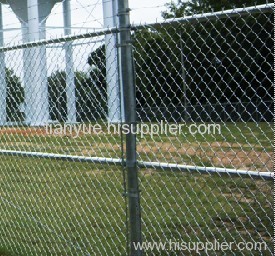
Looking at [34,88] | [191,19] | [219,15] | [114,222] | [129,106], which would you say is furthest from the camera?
[34,88]

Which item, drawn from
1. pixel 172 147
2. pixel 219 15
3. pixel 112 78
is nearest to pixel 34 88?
pixel 172 147

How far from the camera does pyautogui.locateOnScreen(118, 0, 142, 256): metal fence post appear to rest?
2643mm

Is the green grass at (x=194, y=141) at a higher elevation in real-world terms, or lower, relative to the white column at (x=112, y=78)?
lower

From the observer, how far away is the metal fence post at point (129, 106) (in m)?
2.64

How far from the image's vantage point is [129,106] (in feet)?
8.70

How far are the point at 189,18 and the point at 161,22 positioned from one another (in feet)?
0.59

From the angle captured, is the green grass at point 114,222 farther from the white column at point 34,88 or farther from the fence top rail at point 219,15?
the fence top rail at point 219,15

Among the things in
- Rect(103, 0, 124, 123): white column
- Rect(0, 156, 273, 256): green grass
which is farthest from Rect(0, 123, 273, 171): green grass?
Rect(0, 156, 273, 256): green grass

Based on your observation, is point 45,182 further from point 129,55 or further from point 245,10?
point 245,10

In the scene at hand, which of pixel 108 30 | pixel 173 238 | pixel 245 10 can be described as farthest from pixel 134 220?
pixel 173 238

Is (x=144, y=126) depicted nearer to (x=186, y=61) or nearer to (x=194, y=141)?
(x=186, y=61)

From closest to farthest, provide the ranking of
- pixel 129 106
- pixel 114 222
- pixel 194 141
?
pixel 129 106
pixel 114 222
pixel 194 141

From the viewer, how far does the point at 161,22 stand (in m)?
2.56

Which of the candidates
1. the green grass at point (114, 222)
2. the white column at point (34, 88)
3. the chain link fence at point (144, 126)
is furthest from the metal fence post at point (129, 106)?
the white column at point (34, 88)
